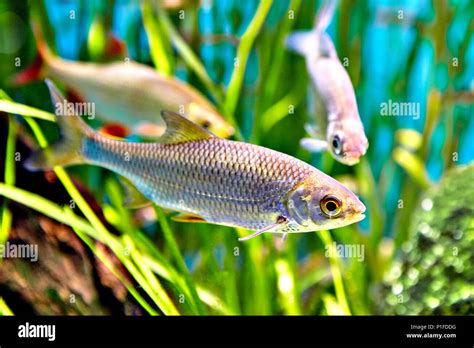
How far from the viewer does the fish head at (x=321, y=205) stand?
167 centimetres

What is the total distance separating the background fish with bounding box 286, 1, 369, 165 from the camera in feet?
6.48

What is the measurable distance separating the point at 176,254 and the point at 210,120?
604 mm

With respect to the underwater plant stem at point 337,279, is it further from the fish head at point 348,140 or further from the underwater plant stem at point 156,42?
the underwater plant stem at point 156,42

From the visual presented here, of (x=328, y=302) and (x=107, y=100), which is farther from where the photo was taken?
(x=328, y=302)

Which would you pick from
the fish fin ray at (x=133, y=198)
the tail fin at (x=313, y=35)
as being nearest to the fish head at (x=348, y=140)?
the tail fin at (x=313, y=35)

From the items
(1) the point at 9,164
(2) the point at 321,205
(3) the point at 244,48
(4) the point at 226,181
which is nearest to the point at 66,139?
(1) the point at 9,164

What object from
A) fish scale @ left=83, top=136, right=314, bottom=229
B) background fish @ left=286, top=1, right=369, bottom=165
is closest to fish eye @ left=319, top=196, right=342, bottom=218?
fish scale @ left=83, top=136, right=314, bottom=229

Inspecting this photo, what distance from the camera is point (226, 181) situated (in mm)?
1769

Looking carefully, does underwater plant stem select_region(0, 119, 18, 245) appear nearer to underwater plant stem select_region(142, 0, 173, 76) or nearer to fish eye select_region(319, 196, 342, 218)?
underwater plant stem select_region(142, 0, 173, 76)

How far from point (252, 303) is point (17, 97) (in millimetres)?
1485

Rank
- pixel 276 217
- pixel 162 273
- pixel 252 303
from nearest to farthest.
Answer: pixel 276 217 < pixel 162 273 < pixel 252 303
